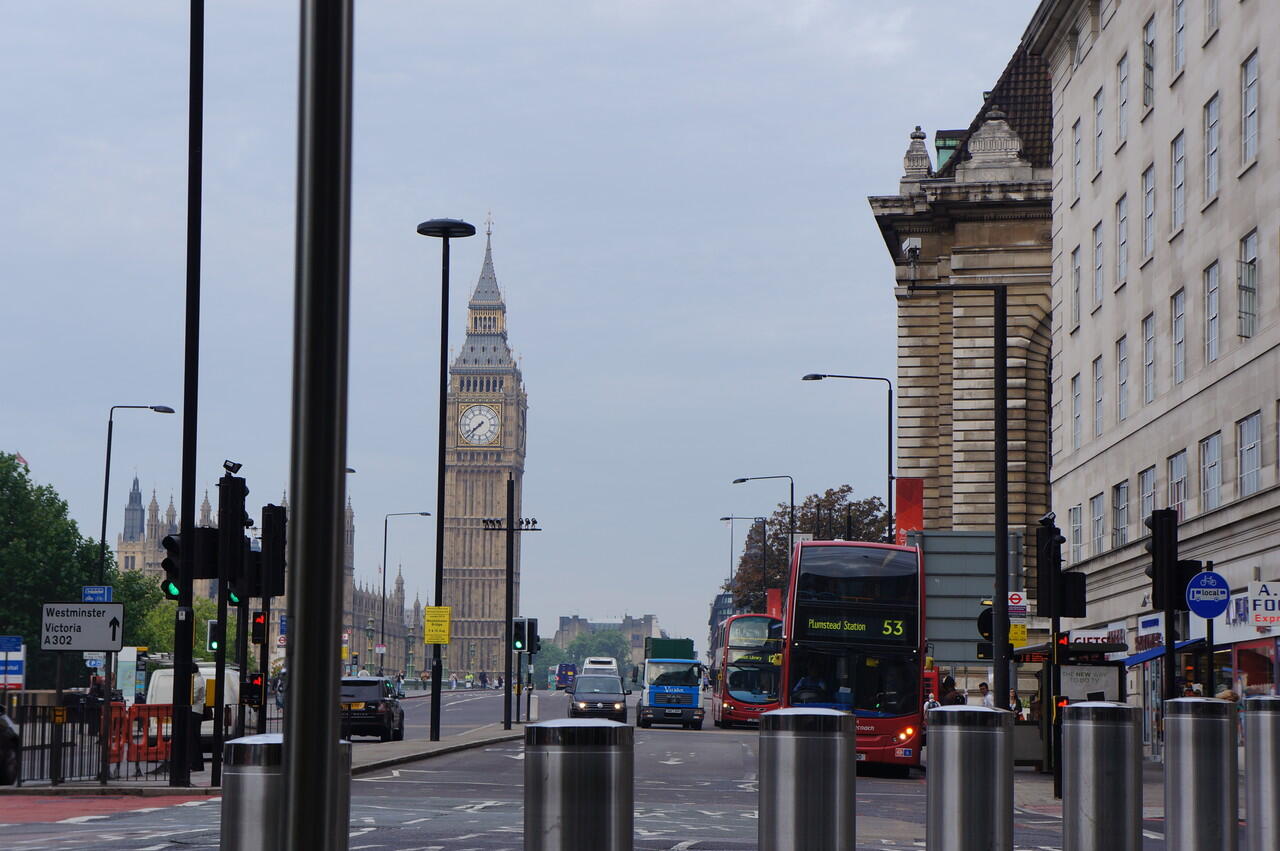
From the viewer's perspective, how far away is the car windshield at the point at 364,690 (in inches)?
1602

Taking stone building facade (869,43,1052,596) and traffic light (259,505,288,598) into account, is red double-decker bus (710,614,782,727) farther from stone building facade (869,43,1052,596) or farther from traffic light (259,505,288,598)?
traffic light (259,505,288,598)

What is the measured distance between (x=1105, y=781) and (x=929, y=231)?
5390 centimetres

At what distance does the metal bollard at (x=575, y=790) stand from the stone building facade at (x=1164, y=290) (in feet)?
78.9

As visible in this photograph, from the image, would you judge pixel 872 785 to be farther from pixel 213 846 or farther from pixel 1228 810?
pixel 1228 810

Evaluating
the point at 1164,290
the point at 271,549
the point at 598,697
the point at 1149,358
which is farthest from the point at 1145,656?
the point at 598,697

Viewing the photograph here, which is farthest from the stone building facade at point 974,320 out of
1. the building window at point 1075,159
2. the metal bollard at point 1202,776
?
the metal bollard at point 1202,776

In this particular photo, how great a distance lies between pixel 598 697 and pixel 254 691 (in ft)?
112

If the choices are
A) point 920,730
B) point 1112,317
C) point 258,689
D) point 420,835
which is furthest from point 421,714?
point 420,835

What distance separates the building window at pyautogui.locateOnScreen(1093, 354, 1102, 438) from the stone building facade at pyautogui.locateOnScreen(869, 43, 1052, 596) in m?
11.9

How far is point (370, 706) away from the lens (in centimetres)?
4069

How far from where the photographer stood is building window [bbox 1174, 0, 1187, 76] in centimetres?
3631

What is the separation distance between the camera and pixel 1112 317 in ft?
137

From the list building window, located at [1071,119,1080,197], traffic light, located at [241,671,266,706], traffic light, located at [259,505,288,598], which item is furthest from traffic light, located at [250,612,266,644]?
building window, located at [1071,119,1080,197]

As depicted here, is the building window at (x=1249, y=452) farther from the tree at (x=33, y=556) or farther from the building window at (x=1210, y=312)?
the tree at (x=33, y=556)
